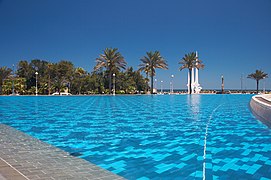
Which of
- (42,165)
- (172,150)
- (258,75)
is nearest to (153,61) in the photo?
(258,75)

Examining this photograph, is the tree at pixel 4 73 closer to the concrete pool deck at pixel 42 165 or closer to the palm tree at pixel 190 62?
the palm tree at pixel 190 62

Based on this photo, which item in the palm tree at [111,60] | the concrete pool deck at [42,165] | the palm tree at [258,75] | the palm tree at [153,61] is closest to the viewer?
the concrete pool deck at [42,165]

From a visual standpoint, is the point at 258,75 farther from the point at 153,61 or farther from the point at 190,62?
the point at 153,61

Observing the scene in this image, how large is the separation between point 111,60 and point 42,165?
41731 mm

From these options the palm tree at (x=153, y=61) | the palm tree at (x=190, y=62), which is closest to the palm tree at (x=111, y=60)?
the palm tree at (x=153, y=61)

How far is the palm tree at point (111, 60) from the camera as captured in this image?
1778 inches

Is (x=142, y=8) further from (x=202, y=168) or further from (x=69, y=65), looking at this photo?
(x=202, y=168)

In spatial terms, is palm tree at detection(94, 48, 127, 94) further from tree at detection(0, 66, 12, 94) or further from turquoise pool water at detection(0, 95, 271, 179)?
turquoise pool water at detection(0, 95, 271, 179)

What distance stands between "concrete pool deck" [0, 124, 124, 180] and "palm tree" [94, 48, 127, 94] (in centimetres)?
3988

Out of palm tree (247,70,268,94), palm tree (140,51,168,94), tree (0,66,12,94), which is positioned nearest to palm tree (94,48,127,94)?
palm tree (140,51,168,94)

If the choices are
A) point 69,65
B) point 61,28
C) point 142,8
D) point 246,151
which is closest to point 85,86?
point 69,65

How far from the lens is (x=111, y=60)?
1786 inches

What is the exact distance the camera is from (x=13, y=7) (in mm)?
36812

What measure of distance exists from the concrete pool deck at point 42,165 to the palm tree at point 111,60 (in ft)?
131
